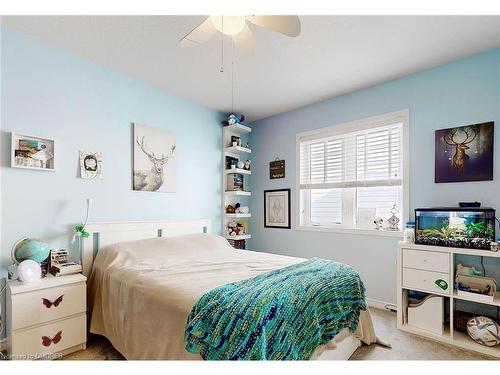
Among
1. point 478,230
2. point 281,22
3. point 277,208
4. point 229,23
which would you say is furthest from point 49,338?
point 478,230

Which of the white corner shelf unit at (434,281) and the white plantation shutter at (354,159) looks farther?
the white plantation shutter at (354,159)

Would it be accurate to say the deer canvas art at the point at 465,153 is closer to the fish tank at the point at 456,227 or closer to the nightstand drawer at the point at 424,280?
the fish tank at the point at 456,227

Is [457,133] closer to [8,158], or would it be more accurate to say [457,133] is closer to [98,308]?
[98,308]

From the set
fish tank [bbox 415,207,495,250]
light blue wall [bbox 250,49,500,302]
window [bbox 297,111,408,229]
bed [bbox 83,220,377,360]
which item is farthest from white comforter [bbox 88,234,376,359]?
window [bbox 297,111,408,229]

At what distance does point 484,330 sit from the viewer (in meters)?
2.11

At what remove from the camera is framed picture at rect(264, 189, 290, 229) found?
Result: 3775mm

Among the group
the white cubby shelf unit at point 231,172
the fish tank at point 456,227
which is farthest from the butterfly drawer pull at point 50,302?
the fish tank at point 456,227

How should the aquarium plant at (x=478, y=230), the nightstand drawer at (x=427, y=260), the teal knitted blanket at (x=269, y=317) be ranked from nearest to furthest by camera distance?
1. the teal knitted blanket at (x=269, y=317)
2. the aquarium plant at (x=478, y=230)
3. the nightstand drawer at (x=427, y=260)

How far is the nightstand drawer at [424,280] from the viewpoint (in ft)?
7.47

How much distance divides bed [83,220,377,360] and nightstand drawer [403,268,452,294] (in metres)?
0.60

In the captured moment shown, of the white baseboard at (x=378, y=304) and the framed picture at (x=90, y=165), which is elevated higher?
the framed picture at (x=90, y=165)

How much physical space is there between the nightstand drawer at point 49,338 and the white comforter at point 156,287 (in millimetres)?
156
